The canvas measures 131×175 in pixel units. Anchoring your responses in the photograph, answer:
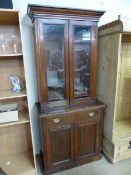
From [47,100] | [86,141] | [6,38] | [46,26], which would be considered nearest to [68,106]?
[47,100]

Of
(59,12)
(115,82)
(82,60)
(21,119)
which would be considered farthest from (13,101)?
(115,82)

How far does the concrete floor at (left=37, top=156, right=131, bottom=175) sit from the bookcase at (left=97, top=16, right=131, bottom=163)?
76mm

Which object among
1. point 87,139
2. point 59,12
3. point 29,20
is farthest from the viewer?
point 87,139

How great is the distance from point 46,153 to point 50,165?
21 cm

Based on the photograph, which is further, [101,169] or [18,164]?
[101,169]

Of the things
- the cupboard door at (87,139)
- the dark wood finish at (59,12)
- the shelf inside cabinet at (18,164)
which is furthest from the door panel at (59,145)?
the dark wood finish at (59,12)

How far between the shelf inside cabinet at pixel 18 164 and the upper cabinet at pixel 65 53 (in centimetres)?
80

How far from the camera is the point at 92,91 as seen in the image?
76.5 inches

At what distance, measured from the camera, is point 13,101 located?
6.29 feet

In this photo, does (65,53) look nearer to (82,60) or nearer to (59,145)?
(82,60)

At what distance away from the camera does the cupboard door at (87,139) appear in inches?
74.5

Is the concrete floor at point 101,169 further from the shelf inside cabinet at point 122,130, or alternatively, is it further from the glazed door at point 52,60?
the glazed door at point 52,60

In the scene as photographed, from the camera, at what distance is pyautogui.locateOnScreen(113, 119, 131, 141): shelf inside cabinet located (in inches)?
79.1

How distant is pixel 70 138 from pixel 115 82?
88cm
